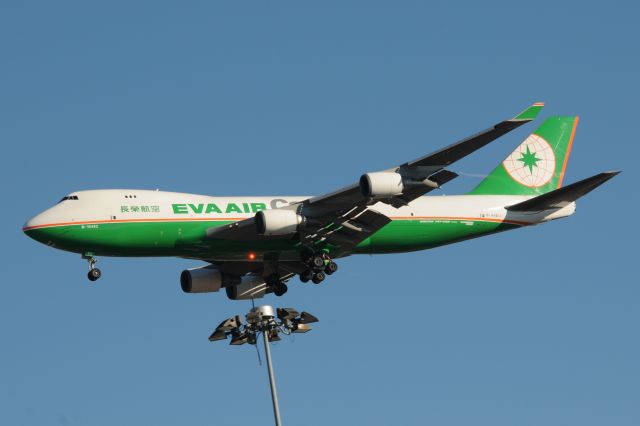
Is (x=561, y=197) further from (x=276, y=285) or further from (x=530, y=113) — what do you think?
(x=276, y=285)

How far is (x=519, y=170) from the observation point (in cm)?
6756

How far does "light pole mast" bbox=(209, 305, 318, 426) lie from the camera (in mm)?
52188

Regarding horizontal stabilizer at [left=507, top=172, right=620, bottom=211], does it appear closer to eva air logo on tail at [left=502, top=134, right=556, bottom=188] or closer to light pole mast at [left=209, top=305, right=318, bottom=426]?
eva air logo on tail at [left=502, top=134, right=556, bottom=188]

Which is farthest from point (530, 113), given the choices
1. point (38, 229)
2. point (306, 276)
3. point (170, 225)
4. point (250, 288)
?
point (38, 229)

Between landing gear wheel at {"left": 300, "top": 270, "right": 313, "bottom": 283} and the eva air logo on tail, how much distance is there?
13.3m

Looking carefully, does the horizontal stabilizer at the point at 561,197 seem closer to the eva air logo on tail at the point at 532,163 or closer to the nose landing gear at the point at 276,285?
the eva air logo on tail at the point at 532,163

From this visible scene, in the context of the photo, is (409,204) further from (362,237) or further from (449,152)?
(449,152)

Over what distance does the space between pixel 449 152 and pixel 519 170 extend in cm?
1431

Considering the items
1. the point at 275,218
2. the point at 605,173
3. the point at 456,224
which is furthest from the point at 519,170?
the point at 275,218

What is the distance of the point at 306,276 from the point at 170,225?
23.1 feet

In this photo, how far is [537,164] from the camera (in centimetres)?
6788

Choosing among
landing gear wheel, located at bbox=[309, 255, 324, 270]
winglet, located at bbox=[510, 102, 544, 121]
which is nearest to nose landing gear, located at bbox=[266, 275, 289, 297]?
landing gear wheel, located at bbox=[309, 255, 324, 270]

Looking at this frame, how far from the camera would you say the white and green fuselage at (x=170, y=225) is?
57.8m

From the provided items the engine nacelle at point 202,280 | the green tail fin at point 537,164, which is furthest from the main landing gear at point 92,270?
the green tail fin at point 537,164
